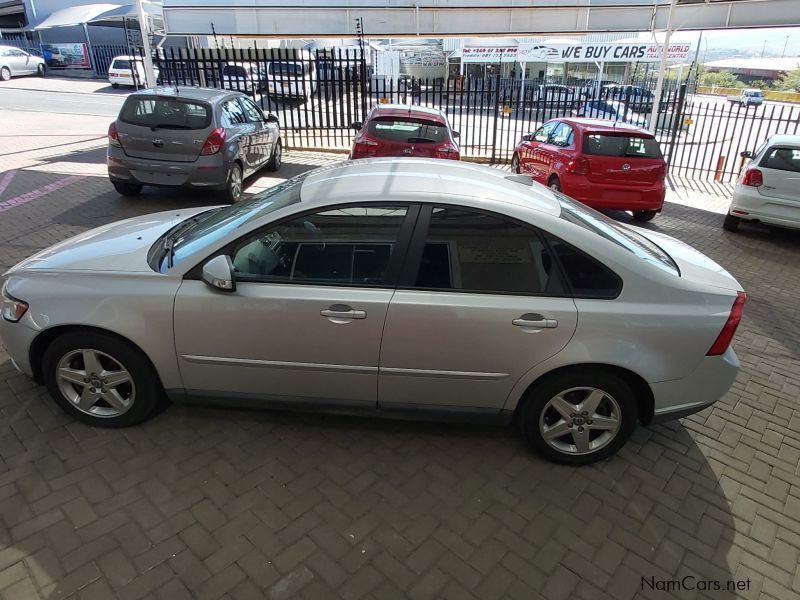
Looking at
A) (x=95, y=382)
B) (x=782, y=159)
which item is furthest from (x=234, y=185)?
(x=782, y=159)

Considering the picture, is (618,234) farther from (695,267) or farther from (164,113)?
(164,113)

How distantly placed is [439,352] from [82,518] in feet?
6.38

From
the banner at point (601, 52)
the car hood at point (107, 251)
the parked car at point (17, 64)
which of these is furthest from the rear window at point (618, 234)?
the parked car at point (17, 64)

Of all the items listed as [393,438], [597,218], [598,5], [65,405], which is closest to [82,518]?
[65,405]

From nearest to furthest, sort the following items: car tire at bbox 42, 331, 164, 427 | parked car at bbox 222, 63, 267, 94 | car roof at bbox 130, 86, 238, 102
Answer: car tire at bbox 42, 331, 164, 427 → car roof at bbox 130, 86, 238, 102 → parked car at bbox 222, 63, 267, 94

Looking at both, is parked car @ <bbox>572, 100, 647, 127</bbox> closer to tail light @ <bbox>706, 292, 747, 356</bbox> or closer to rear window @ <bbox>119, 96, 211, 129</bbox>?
rear window @ <bbox>119, 96, 211, 129</bbox>

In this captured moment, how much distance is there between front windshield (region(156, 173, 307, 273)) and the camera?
3057 millimetres

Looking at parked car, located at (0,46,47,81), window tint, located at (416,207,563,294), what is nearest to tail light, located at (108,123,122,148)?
window tint, located at (416,207,563,294)

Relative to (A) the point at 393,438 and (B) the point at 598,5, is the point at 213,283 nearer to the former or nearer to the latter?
(A) the point at 393,438

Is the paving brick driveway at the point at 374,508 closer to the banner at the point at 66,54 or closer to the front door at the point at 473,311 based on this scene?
the front door at the point at 473,311

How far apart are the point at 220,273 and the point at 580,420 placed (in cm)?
211

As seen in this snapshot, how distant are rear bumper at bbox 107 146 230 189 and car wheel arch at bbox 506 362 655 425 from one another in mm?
6166

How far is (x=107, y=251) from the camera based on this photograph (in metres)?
3.27

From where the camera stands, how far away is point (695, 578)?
2516 mm
